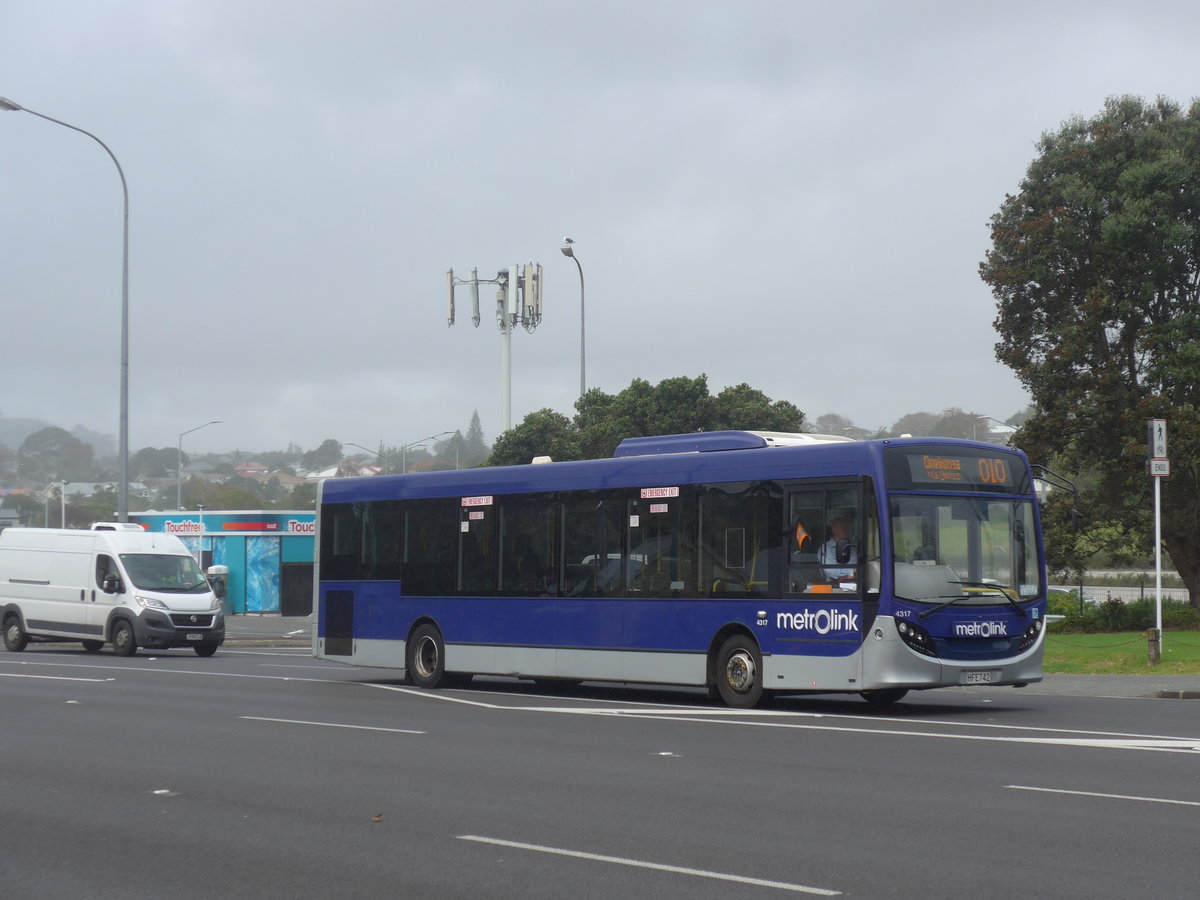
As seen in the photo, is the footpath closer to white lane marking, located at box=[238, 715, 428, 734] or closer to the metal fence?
white lane marking, located at box=[238, 715, 428, 734]

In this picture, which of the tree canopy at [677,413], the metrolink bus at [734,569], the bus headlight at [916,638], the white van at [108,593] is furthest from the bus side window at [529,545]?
the tree canopy at [677,413]

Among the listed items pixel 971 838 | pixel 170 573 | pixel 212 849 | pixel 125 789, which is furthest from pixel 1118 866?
pixel 170 573

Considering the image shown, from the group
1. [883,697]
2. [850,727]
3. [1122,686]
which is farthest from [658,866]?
[1122,686]

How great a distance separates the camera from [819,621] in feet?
54.3

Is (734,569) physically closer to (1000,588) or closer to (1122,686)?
(1000,588)

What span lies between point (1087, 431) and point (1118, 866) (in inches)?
1227

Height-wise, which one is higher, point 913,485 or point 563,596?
point 913,485

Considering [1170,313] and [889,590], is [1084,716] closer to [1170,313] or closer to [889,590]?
[889,590]

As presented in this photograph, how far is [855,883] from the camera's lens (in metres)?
7.37

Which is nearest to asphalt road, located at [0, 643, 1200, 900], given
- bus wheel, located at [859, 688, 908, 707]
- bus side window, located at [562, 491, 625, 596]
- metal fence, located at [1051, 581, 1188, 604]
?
bus wheel, located at [859, 688, 908, 707]

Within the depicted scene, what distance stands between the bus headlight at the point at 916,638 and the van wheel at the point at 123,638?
18.8 meters

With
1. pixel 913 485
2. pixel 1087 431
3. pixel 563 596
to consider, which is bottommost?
pixel 563 596

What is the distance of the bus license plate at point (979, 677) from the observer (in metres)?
16.3

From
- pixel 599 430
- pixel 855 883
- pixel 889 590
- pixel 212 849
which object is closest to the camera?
pixel 855 883
